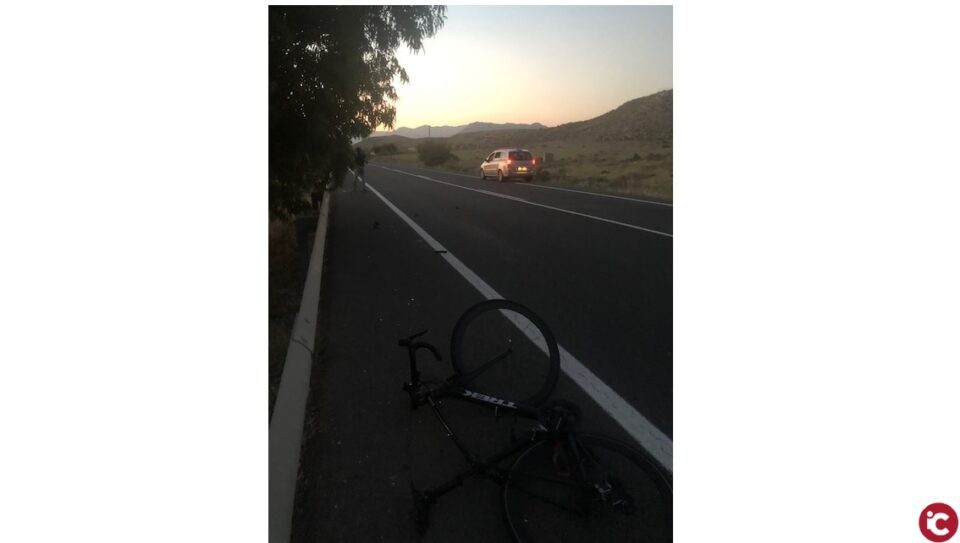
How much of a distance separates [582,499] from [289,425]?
171cm

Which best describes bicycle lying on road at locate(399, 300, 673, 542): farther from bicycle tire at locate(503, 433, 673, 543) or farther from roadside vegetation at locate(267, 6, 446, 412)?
roadside vegetation at locate(267, 6, 446, 412)

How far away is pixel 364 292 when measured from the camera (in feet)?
24.1

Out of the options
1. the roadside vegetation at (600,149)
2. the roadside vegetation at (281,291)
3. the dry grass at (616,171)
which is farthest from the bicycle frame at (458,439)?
the roadside vegetation at (600,149)

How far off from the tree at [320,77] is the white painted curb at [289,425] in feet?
8.30

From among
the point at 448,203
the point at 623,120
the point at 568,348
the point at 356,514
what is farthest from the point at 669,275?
the point at 623,120

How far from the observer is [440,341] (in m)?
5.58

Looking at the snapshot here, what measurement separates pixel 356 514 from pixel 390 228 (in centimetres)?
1000

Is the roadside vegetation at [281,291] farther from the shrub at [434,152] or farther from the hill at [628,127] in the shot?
the hill at [628,127]

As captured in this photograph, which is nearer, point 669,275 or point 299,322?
point 299,322

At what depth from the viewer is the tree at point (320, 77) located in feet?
21.4

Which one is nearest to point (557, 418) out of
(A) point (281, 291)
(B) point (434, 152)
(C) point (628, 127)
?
(A) point (281, 291)

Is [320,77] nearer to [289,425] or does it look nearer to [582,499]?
[289,425]

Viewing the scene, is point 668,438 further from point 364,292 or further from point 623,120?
point 623,120

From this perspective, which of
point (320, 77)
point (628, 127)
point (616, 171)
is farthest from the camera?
point (628, 127)
